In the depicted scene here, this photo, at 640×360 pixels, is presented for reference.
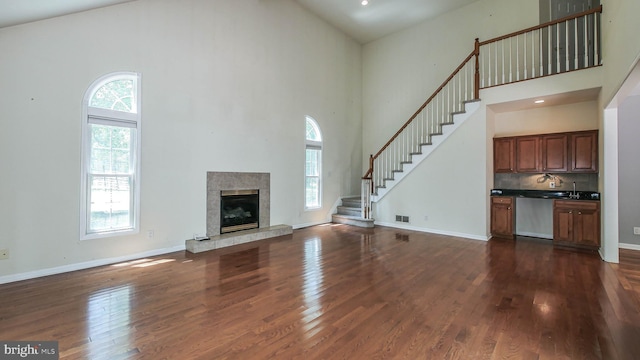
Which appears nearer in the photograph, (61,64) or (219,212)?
(61,64)

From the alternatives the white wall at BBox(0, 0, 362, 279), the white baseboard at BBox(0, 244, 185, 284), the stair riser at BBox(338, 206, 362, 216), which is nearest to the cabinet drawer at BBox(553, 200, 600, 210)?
the stair riser at BBox(338, 206, 362, 216)

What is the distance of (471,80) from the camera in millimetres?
6453

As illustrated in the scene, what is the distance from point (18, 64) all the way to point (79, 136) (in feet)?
3.24

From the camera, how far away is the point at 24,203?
11.4 feet

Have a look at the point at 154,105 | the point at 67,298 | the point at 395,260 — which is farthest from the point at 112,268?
the point at 395,260

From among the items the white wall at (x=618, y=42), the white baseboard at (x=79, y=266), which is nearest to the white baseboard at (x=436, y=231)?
the white wall at (x=618, y=42)

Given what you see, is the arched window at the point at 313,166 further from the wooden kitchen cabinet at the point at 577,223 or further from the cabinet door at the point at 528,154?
the wooden kitchen cabinet at the point at 577,223

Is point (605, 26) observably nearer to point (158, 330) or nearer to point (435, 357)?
point (435, 357)

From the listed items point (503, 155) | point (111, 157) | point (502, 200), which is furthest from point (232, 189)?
point (503, 155)

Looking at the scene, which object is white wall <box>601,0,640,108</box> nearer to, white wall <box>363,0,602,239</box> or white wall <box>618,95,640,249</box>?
white wall <box>363,0,602,239</box>

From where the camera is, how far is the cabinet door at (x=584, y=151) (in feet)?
16.4

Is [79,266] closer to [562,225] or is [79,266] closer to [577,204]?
[562,225]

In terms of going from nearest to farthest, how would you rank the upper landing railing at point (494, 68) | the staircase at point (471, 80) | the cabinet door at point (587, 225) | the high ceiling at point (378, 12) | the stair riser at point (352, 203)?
the cabinet door at point (587, 225) → the upper landing railing at point (494, 68) → the staircase at point (471, 80) → the high ceiling at point (378, 12) → the stair riser at point (352, 203)

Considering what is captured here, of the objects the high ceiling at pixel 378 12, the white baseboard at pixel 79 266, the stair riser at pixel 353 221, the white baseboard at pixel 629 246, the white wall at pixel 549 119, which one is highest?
the high ceiling at pixel 378 12
